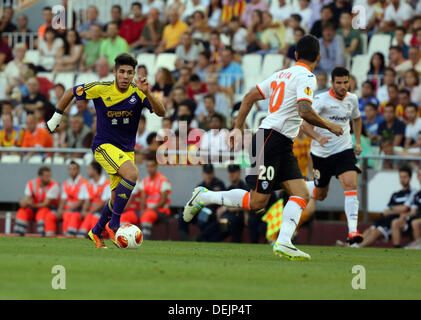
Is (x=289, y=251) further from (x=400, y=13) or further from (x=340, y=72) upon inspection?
(x=400, y=13)

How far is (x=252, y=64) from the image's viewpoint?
2202cm

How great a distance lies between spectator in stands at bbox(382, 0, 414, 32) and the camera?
70.7 feet

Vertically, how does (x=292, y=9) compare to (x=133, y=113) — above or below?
above

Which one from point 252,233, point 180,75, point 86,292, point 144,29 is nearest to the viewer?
point 86,292

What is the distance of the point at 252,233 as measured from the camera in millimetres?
17688

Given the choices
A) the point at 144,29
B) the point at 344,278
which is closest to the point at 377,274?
the point at 344,278

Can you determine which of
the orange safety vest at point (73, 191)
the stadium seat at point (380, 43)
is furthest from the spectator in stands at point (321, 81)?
the orange safety vest at point (73, 191)

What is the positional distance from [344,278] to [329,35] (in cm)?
1239

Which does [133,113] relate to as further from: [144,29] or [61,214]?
[144,29]

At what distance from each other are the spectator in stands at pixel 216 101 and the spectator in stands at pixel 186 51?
1.76 meters

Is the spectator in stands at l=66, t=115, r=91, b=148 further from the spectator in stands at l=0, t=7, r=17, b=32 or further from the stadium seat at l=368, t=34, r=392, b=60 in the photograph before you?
the spectator in stands at l=0, t=7, r=17, b=32

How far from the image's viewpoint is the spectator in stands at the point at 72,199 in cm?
1859

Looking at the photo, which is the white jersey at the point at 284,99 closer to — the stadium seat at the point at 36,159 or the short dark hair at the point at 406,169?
the short dark hair at the point at 406,169

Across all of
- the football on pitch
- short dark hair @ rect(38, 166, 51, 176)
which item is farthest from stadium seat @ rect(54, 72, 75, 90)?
the football on pitch
